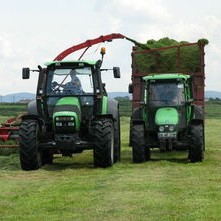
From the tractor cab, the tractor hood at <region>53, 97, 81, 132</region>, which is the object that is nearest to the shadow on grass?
the tractor cab

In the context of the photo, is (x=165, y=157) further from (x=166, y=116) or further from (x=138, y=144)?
(x=138, y=144)

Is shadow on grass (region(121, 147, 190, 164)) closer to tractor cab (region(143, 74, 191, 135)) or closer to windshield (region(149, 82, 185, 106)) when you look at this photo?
tractor cab (region(143, 74, 191, 135))

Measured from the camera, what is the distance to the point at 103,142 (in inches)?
534

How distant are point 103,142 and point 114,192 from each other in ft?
12.2

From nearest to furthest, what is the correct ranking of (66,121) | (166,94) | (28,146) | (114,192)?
(114,192)
(28,146)
(66,121)
(166,94)

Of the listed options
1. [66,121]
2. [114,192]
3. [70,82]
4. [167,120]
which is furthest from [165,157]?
[114,192]

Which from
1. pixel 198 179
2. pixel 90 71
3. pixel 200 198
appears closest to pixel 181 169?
pixel 198 179

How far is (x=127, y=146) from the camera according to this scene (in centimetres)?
2116

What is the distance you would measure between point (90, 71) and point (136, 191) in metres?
5.24

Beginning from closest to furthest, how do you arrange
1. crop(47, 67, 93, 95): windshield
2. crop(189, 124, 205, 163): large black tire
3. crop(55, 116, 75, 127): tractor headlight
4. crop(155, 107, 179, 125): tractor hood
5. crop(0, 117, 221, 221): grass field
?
crop(0, 117, 221, 221): grass field < crop(55, 116, 75, 127): tractor headlight < crop(47, 67, 93, 95): windshield < crop(189, 124, 205, 163): large black tire < crop(155, 107, 179, 125): tractor hood

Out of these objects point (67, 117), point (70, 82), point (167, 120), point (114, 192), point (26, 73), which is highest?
point (26, 73)

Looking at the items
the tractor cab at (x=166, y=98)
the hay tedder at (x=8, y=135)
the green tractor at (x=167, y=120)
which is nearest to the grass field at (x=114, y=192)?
the green tractor at (x=167, y=120)

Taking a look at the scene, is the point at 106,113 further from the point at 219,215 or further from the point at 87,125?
the point at 219,215

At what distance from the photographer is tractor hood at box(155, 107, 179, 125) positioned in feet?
50.8
